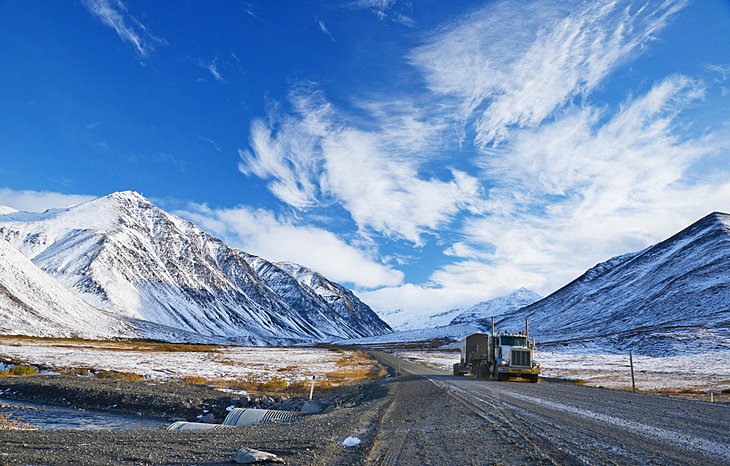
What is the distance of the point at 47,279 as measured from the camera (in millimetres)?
155875

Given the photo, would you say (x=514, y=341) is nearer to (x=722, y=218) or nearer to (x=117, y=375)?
(x=117, y=375)

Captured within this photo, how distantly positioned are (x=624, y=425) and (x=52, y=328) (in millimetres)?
144791

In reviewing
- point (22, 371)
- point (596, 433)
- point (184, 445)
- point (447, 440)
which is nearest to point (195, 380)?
point (22, 371)

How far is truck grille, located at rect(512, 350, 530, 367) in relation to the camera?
36719 mm

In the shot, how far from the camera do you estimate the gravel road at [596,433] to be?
33.3 feet

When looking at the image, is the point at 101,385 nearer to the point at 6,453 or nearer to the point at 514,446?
the point at 6,453

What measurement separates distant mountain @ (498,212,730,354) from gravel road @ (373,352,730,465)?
81.1 m

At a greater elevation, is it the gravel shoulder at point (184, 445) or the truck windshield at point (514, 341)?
the truck windshield at point (514, 341)

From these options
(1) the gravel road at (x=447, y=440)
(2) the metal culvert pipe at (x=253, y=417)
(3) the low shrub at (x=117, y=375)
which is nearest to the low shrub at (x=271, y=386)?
(3) the low shrub at (x=117, y=375)

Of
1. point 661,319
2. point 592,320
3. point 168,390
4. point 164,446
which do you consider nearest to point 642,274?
point 592,320

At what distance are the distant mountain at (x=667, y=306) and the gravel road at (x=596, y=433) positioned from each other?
3194 inches

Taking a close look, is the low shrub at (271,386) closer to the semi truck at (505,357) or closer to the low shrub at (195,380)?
the low shrub at (195,380)

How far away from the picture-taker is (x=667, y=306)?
13762 centimetres

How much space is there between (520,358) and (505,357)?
44.0 inches
